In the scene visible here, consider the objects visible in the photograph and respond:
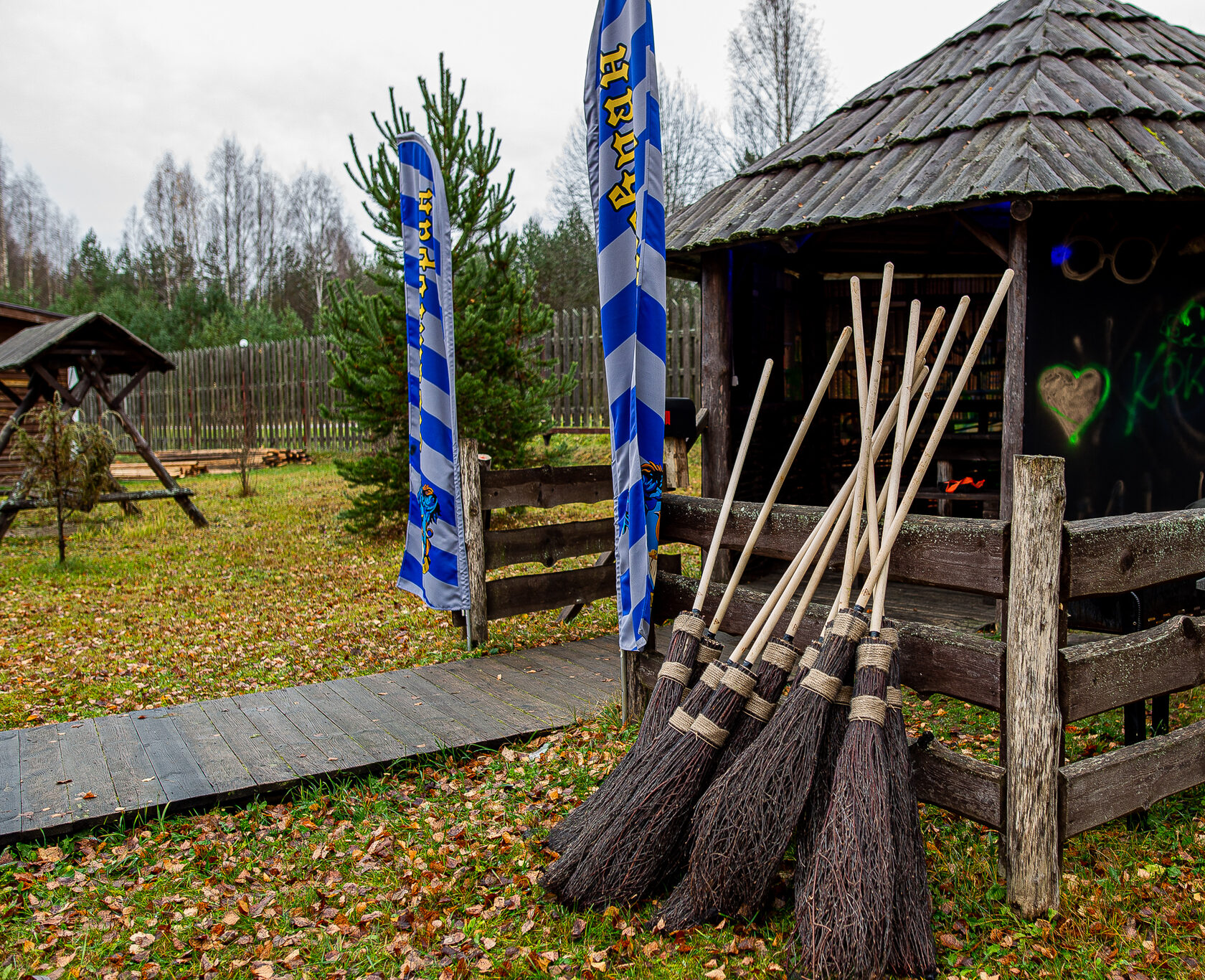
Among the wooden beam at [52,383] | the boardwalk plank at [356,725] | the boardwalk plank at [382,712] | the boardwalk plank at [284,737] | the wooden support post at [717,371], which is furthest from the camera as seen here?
the wooden beam at [52,383]

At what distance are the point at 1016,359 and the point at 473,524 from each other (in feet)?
11.5

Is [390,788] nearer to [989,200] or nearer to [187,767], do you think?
[187,767]

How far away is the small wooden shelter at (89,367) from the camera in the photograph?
34.0ft

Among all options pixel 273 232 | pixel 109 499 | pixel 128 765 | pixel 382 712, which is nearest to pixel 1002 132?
pixel 382 712

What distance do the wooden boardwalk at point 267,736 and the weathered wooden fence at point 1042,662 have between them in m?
1.89

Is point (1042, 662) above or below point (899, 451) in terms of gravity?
below

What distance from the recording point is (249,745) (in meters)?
4.10

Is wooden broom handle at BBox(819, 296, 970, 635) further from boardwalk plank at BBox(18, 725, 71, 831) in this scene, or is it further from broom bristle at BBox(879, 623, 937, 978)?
boardwalk plank at BBox(18, 725, 71, 831)

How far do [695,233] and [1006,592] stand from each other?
440 centimetres

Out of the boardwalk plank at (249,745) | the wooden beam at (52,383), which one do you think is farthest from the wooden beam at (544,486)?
the wooden beam at (52,383)

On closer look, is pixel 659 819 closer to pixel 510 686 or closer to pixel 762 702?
pixel 762 702

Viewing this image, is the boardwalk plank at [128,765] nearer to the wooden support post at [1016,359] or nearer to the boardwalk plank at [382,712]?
the boardwalk plank at [382,712]

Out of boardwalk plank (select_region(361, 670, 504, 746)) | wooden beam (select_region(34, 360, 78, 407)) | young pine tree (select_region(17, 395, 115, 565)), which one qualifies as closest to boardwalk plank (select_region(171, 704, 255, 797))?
boardwalk plank (select_region(361, 670, 504, 746))

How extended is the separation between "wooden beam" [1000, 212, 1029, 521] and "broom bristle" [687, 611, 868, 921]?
3305mm
